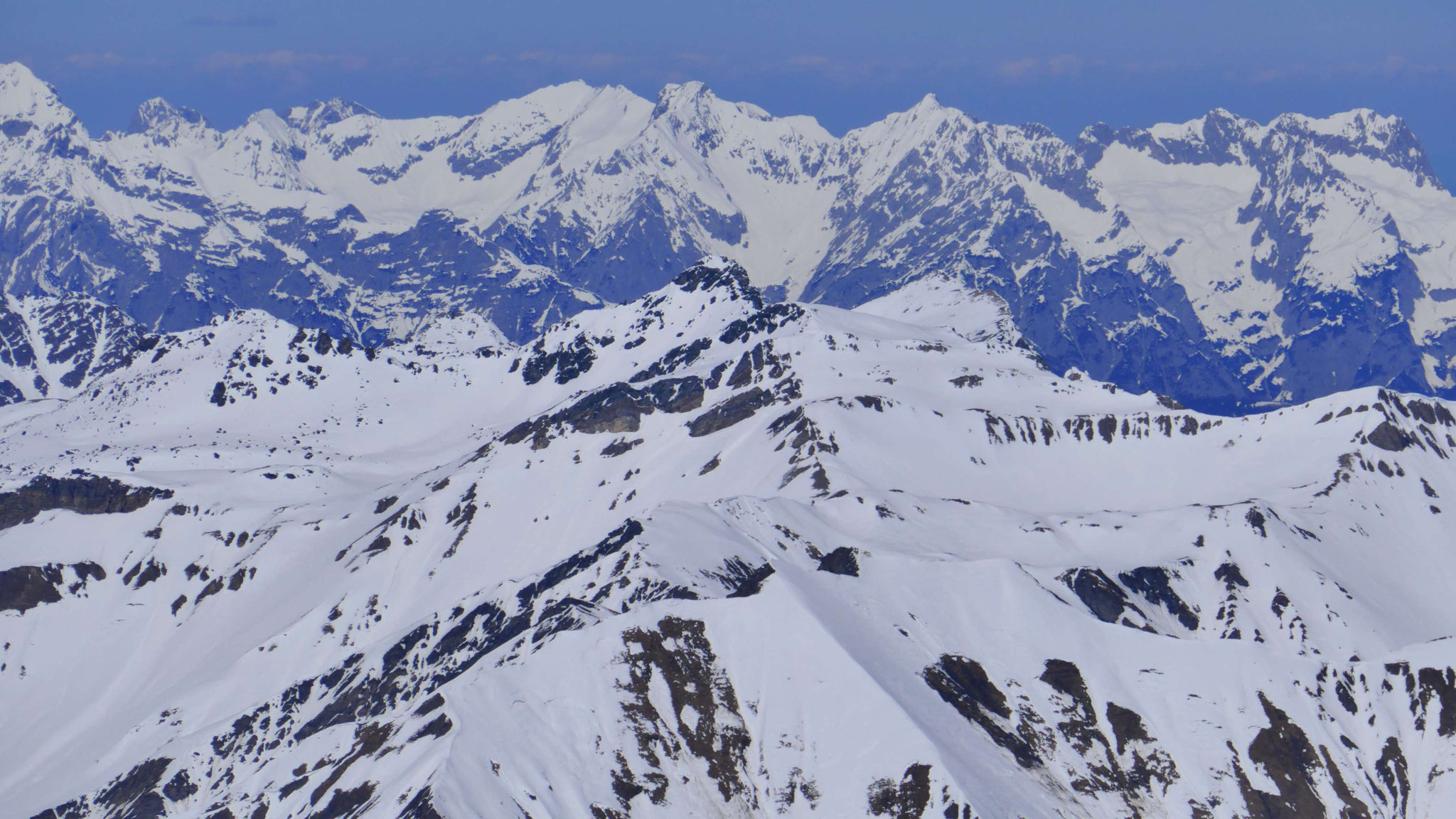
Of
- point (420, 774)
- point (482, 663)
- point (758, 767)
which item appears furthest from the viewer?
point (482, 663)

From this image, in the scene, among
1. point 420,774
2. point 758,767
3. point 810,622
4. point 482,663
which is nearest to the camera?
point 420,774

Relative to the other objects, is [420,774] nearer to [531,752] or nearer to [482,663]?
[531,752]

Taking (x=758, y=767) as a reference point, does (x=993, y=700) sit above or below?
below

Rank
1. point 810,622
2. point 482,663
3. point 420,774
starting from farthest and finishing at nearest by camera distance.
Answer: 1. point 482,663
2. point 810,622
3. point 420,774

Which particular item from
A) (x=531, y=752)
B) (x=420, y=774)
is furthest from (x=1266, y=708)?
(x=420, y=774)

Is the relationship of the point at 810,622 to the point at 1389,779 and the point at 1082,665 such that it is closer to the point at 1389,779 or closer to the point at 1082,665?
the point at 1082,665

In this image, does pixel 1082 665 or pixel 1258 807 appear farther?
pixel 1082 665

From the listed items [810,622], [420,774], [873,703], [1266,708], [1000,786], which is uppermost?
[420,774]

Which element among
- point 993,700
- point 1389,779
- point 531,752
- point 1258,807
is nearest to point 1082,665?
point 993,700

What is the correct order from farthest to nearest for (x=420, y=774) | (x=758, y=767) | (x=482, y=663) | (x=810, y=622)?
(x=482, y=663), (x=810, y=622), (x=758, y=767), (x=420, y=774)
